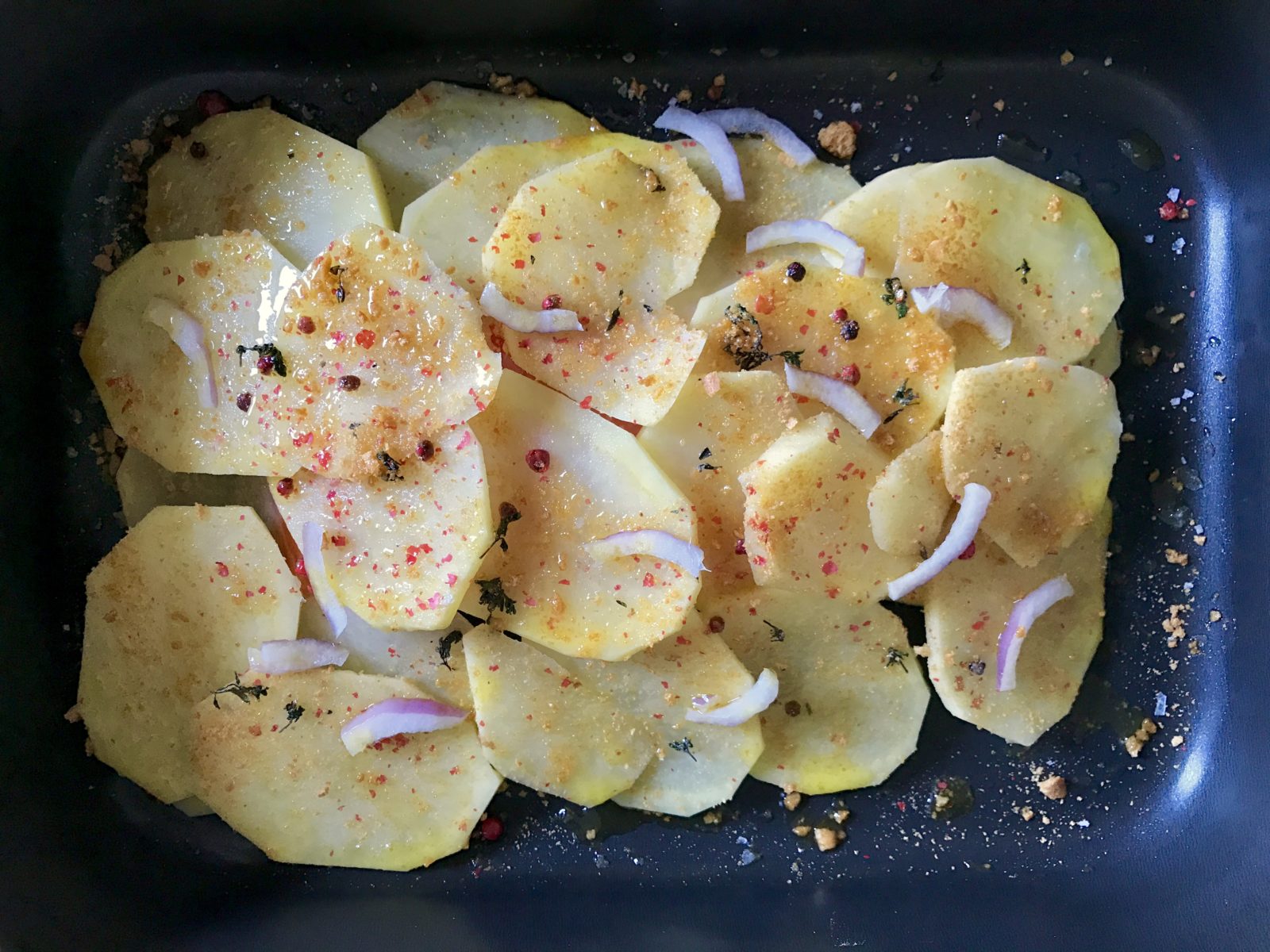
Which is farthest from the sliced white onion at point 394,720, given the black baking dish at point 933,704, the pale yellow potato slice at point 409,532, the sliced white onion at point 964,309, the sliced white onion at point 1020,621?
the sliced white onion at point 964,309

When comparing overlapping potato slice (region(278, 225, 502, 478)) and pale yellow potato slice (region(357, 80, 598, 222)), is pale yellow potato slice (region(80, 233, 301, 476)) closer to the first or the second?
overlapping potato slice (region(278, 225, 502, 478))

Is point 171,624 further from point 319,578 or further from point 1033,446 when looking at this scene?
point 1033,446

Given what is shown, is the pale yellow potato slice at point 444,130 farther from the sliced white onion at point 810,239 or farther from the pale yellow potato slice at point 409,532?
the pale yellow potato slice at point 409,532

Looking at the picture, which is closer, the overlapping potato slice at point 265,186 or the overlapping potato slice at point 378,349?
the overlapping potato slice at point 378,349

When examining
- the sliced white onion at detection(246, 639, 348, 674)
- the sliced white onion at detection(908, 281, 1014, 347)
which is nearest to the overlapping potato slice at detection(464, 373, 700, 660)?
the sliced white onion at detection(246, 639, 348, 674)

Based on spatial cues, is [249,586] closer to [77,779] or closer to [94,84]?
[77,779]

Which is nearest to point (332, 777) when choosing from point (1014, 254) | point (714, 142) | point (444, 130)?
point (444, 130)
